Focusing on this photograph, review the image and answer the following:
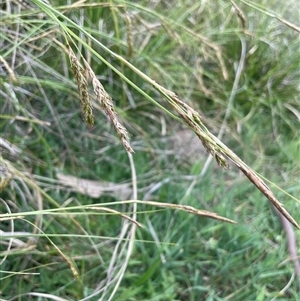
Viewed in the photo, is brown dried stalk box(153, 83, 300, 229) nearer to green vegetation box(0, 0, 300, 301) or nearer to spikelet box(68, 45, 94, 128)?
spikelet box(68, 45, 94, 128)

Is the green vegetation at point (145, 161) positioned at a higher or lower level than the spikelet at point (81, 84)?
lower

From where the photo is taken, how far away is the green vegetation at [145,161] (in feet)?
3.52

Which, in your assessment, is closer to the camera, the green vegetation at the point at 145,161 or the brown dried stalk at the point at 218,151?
the brown dried stalk at the point at 218,151

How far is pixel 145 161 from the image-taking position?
1.42 metres

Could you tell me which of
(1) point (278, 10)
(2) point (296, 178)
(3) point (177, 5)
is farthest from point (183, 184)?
(1) point (278, 10)

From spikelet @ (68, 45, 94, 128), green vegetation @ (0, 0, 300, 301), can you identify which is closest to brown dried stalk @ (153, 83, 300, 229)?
spikelet @ (68, 45, 94, 128)

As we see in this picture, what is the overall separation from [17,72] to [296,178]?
2.80 ft

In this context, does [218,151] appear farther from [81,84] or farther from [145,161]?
[145,161]

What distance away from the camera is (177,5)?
173cm

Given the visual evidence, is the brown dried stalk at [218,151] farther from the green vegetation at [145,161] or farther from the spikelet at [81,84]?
the green vegetation at [145,161]

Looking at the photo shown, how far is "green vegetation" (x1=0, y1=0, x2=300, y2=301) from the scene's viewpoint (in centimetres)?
107

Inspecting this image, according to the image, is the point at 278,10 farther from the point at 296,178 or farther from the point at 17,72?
the point at 17,72

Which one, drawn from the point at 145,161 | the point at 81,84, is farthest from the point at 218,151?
the point at 145,161

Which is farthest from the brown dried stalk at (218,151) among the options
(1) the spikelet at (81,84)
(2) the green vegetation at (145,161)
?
(2) the green vegetation at (145,161)
